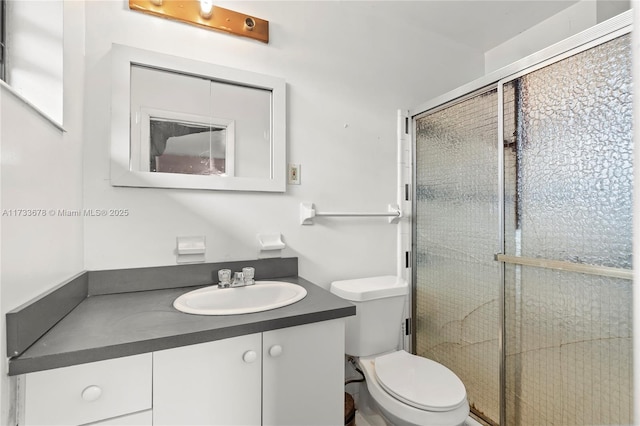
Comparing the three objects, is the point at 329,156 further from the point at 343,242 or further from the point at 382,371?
the point at 382,371

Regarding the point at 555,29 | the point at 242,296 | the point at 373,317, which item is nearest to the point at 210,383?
the point at 242,296

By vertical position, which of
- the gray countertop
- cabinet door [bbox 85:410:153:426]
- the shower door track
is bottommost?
cabinet door [bbox 85:410:153:426]

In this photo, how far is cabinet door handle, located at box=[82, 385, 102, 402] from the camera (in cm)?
77

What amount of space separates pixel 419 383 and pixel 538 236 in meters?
0.83

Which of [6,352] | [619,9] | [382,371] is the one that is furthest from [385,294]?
[619,9]

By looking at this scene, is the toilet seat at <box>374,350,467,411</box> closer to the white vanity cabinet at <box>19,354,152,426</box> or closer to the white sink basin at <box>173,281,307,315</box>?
the white sink basin at <box>173,281,307,315</box>

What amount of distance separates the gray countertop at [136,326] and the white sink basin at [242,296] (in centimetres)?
7

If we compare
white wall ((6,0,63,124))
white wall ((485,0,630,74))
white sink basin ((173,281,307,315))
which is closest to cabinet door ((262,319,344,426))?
white sink basin ((173,281,307,315))

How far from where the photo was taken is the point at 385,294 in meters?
1.55

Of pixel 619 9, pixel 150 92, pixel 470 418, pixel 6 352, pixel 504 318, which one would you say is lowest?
pixel 470 418

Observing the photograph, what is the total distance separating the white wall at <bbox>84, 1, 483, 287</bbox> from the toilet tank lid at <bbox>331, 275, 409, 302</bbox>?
0.41 ft

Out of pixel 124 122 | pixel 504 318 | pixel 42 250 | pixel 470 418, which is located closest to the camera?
pixel 42 250

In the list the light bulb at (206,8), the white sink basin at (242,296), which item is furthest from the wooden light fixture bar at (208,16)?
the white sink basin at (242,296)

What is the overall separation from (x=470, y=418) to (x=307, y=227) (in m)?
1.36
